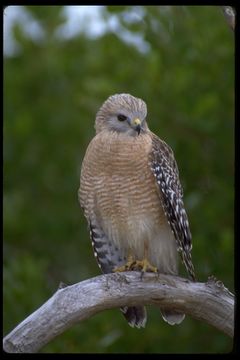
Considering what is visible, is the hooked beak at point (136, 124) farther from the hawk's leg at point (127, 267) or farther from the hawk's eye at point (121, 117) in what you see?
the hawk's leg at point (127, 267)

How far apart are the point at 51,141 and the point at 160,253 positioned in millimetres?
3243

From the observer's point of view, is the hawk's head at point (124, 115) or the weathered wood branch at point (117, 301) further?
the hawk's head at point (124, 115)

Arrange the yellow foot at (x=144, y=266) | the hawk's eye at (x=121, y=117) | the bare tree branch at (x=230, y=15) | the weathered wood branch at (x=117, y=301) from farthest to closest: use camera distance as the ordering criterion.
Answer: the hawk's eye at (x=121, y=117), the yellow foot at (x=144, y=266), the bare tree branch at (x=230, y=15), the weathered wood branch at (x=117, y=301)

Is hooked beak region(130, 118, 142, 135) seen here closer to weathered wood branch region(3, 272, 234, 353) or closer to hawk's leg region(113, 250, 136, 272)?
hawk's leg region(113, 250, 136, 272)

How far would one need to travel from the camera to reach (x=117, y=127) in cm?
634

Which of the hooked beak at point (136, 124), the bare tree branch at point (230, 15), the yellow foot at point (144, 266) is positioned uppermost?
the bare tree branch at point (230, 15)

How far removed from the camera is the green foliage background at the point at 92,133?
25.0 feet

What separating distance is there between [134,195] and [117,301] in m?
0.96

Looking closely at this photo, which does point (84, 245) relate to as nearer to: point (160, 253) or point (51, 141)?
point (51, 141)

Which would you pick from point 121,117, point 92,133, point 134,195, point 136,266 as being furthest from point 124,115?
point 92,133

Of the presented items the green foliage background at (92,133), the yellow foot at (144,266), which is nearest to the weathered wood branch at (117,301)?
the yellow foot at (144,266)

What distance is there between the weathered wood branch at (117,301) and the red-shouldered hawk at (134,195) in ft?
1.56

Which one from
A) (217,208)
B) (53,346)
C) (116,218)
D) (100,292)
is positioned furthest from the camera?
(217,208)
